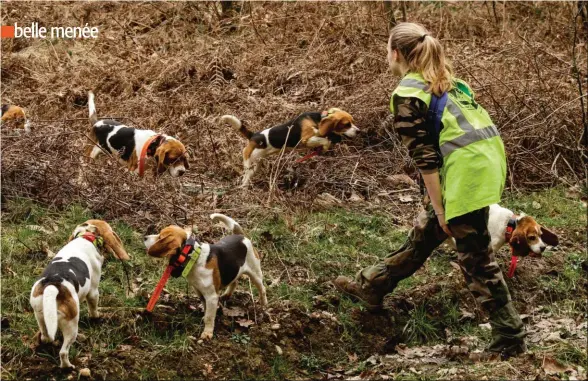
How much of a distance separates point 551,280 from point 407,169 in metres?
2.64

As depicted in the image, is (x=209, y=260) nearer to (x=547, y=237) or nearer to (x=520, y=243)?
(x=520, y=243)

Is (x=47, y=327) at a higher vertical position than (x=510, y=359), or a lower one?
higher

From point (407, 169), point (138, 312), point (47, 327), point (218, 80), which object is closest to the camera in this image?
point (47, 327)

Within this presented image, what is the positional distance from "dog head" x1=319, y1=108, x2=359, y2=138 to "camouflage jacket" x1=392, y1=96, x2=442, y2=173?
3.77 metres

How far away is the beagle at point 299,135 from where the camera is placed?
28.5 ft

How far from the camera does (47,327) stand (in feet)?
14.2

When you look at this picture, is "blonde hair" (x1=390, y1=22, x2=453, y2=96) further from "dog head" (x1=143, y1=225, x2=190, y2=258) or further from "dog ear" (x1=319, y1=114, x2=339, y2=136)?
"dog ear" (x1=319, y1=114, x2=339, y2=136)

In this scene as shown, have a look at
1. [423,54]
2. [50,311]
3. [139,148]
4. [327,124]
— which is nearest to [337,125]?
[327,124]

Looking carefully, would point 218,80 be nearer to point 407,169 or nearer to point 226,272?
point 407,169

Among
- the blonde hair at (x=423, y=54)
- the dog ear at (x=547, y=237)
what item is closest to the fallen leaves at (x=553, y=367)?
the dog ear at (x=547, y=237)

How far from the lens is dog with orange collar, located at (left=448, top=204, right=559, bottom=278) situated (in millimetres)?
6180

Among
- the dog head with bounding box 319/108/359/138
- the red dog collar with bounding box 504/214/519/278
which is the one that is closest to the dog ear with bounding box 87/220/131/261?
the red dog collar with bounding box 504/214/519/278

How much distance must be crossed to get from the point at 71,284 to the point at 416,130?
233 cm

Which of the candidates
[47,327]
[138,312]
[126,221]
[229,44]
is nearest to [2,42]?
[229,44]
